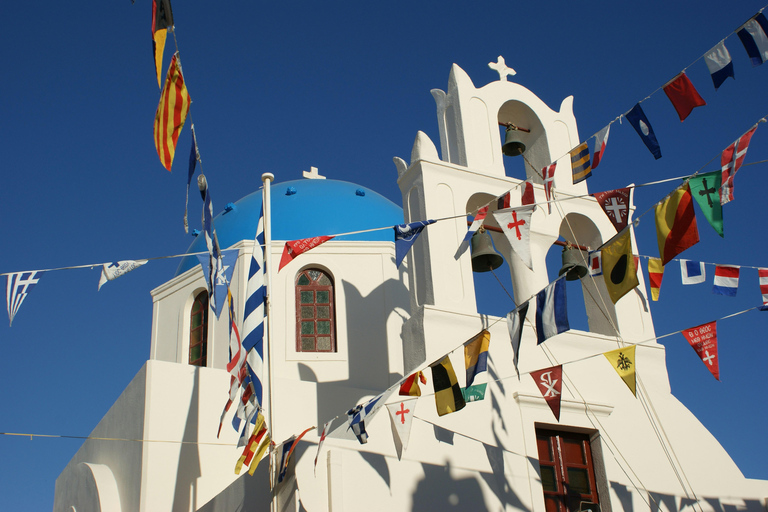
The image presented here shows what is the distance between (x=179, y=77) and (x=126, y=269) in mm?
1852

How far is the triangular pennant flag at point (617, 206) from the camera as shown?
7.26 meters

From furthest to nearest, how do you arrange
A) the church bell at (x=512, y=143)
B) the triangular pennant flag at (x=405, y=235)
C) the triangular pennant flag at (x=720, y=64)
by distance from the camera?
the church bell at (x=512, y=143)
the triangular pennant flag at (x=405, y=235)
the triangular pennant flag at (x=720, y=64)

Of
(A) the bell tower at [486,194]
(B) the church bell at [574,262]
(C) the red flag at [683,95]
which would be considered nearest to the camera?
(C) the red flag at [683,95]

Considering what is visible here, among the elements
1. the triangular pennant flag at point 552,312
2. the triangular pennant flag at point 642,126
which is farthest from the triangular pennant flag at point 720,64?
the triangular pennant flag at point 552,312

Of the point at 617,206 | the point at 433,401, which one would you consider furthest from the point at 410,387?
the point at 617,206

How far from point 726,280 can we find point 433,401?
10.2ft

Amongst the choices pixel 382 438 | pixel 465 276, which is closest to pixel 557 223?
pixel 465 276

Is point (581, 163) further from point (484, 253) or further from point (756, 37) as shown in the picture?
point (756, 37)

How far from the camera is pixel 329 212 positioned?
42.2 ft

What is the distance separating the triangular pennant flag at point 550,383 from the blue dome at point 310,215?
17.5 ft

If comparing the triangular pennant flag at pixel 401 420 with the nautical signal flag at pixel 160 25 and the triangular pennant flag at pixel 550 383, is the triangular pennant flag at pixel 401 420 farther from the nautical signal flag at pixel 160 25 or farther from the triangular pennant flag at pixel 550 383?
the nautical signal flag at pixel 160 25

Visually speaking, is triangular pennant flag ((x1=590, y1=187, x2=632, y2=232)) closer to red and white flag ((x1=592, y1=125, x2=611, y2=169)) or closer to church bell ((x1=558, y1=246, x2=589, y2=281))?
red and white flag ((x1=592, y1=125, x2=611, y2=169))

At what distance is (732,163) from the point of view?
21.0ft

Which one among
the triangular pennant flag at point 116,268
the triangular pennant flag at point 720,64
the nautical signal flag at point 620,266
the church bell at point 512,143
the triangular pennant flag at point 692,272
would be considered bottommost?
the nautical signal flag at point 620,266
